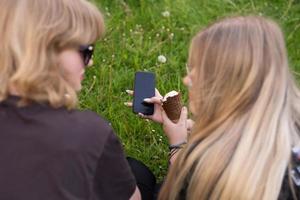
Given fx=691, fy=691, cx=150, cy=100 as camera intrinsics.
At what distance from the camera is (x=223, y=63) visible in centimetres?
229

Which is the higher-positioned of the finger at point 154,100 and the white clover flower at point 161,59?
the finger at point 154,100

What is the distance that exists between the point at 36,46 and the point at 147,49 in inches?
80.3

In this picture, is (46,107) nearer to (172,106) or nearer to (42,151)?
(42,151)

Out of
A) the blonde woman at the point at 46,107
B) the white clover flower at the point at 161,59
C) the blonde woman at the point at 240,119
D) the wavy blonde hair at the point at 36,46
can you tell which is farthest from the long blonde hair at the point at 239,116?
the white clover flower at the point at 161,59

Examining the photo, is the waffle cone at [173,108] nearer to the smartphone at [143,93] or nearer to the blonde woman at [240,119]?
the smartphone at [143,93]

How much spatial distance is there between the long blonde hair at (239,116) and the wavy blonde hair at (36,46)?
0.47 m

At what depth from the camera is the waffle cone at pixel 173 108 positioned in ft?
9.74

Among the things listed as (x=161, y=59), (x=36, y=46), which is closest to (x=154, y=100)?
(x=161, y=59)

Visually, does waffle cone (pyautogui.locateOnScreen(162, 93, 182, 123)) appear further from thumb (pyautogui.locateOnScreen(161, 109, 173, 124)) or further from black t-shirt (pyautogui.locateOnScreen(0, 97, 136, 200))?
black t-shirt (pyautogui.locateOnScreen(0, 97, 136, 200))

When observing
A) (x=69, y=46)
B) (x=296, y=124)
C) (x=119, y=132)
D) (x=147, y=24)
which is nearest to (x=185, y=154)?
(x=296, y=124)

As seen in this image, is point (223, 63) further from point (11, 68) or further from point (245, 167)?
point (11, 68)

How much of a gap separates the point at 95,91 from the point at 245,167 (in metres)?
1.77

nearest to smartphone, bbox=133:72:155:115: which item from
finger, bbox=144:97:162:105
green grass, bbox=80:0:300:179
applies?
finger, bbox=144:97:162:105

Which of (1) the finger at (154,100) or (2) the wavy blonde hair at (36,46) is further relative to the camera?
(1) the finger at (154,100)
